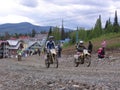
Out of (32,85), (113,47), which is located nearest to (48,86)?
(32,85)

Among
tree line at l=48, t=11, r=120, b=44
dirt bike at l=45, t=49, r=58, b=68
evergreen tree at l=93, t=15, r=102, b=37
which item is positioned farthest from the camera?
evergreen tree at l=93, t=15, r=102, b=37

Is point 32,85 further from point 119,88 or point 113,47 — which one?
point 113,47

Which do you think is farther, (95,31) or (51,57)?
(95,31)

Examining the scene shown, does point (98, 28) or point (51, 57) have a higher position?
point (98, 28)

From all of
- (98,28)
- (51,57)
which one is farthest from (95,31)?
(51,57)

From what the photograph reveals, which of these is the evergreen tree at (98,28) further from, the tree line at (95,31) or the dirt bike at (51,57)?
the dirt bike at (51,57)

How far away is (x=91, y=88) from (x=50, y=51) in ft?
45.6

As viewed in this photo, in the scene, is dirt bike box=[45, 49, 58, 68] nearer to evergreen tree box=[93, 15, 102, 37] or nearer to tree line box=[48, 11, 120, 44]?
tree line box=[48, 11, 120, 44]

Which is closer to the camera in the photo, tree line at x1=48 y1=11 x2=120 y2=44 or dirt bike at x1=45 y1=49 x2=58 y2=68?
dirt bike at x1=45 y1=49 x2=58 y2=68

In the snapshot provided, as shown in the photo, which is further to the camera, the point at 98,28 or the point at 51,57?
the point at 98,28

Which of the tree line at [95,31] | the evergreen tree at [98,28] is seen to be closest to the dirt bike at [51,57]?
the tree line at [95,31]

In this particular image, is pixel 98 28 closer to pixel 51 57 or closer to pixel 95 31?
pixel 95 31

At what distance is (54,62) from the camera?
26344 mm

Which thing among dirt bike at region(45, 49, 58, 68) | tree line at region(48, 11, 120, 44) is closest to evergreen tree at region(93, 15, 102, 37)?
tree line at region(48, 11, 120, 44)
